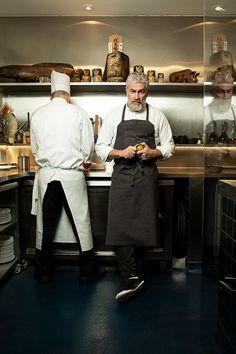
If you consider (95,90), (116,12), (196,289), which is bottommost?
(196,289)

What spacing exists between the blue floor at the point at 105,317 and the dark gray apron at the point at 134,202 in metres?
0.38

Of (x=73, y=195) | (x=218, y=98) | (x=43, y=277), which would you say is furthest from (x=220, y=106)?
(x=43, y=277)

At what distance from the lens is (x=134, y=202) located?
2178 mm

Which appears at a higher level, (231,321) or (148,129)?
(148,129)

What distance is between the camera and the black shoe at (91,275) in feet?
7.81

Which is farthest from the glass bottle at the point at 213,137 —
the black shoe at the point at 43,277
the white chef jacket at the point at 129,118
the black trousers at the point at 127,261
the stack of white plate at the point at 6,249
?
the stack of white plate at the point at 6,249

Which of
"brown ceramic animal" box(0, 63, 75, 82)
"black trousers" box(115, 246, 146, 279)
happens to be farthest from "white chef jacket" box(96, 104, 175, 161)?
"brown ceramic animal" box(0, 63, 75, 82)

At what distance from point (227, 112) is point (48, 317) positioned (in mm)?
1447

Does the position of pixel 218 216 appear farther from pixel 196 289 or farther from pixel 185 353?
pixel 196 289

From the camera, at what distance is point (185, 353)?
1.51 metres

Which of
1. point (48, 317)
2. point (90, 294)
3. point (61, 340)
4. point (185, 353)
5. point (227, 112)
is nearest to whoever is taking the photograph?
point (227, 112)

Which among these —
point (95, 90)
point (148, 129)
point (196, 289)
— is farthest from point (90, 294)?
point (95, 90)

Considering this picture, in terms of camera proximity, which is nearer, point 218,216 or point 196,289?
point 218,216

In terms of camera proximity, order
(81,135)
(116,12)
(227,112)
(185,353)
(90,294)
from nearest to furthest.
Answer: (227,112)
(185,353)
(90,294)
(81,135)
(116,12)
